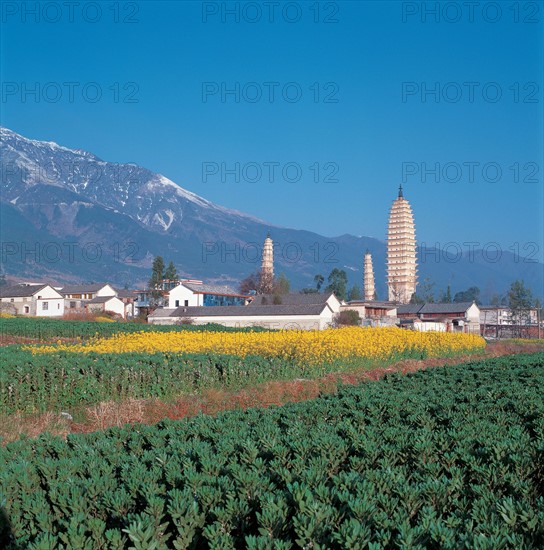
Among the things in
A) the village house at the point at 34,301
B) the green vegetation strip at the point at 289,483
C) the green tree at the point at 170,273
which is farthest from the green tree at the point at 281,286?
the green vegetation strip at the point at 289,483

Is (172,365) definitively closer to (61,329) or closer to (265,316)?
(61,329)

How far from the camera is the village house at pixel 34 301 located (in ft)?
286

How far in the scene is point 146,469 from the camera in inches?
268

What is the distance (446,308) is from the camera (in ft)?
281

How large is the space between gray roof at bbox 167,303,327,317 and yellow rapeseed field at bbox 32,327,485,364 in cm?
2893

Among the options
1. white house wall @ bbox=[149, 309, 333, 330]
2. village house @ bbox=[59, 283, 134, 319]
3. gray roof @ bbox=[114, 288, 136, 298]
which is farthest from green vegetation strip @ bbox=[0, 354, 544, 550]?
gray roof @ bbox=[114, 288, 136, 298]

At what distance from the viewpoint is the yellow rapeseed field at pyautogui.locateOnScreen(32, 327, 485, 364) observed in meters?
22.6

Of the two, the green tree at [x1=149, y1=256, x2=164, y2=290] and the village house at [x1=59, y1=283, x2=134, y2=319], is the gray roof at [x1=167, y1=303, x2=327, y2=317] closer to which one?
the village house at [x1=59, y1=283, x2=134, y2=319]

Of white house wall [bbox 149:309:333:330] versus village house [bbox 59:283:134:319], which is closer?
white house wall [bbox 149:309:333:330]

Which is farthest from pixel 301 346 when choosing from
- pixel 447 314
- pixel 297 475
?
pixel 447 314

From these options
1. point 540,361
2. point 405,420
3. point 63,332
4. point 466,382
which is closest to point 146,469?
point 405,420

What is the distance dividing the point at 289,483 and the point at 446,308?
8286cm

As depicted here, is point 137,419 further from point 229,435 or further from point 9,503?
point 9,503

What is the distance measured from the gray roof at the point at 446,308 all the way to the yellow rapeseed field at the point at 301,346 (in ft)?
176
